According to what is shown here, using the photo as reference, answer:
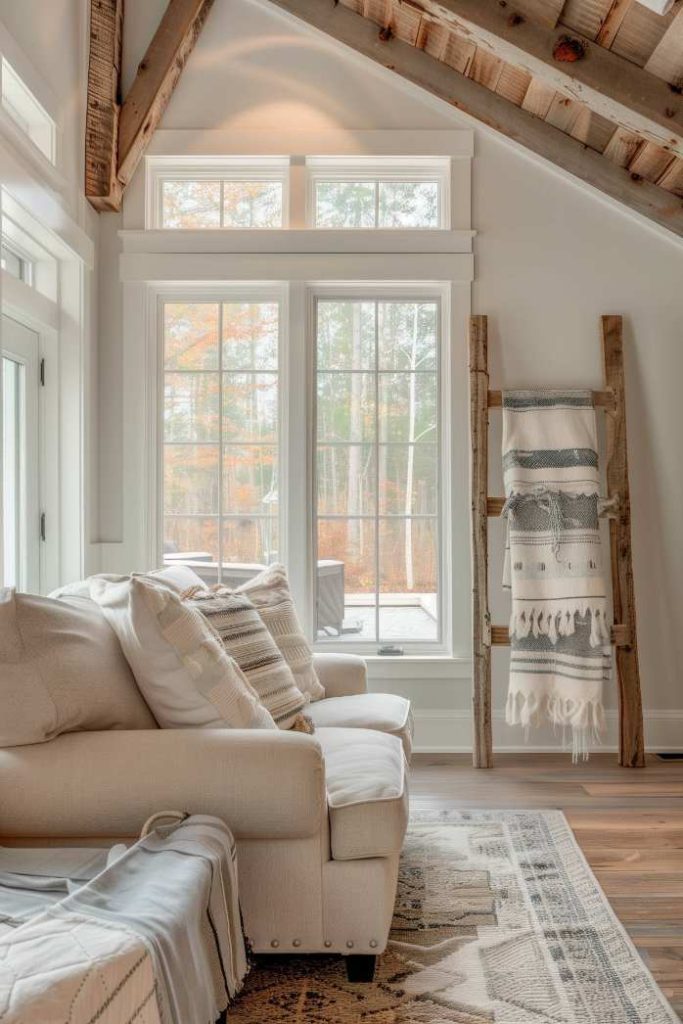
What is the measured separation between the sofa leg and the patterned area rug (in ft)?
0.07

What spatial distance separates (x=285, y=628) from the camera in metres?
3.15

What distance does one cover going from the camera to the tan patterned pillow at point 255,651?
270 cm

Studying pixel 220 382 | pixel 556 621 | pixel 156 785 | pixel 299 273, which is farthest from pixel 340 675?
pixel 299 273

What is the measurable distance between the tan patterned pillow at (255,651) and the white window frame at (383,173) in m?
2.23

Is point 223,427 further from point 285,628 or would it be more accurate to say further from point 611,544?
point 611,544

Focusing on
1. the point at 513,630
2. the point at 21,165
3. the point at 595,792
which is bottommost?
the point at 595,792

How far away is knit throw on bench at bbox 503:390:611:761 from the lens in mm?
4070

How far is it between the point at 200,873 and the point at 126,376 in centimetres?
302

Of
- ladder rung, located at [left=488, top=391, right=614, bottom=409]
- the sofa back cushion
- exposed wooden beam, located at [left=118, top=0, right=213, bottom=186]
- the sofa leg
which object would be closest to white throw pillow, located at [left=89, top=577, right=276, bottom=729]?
the sofa back cushion

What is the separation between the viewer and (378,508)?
4.47m

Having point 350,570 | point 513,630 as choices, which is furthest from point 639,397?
point 350,570

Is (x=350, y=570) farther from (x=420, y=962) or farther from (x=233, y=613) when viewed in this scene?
(x=420, y=962)

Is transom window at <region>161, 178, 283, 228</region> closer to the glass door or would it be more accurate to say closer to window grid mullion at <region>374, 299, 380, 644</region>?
window grid mullion at <region>374, 299, 380, 644</region>

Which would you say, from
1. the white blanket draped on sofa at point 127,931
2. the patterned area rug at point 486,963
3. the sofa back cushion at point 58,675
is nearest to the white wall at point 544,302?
the patterned area rug at point 486,963
